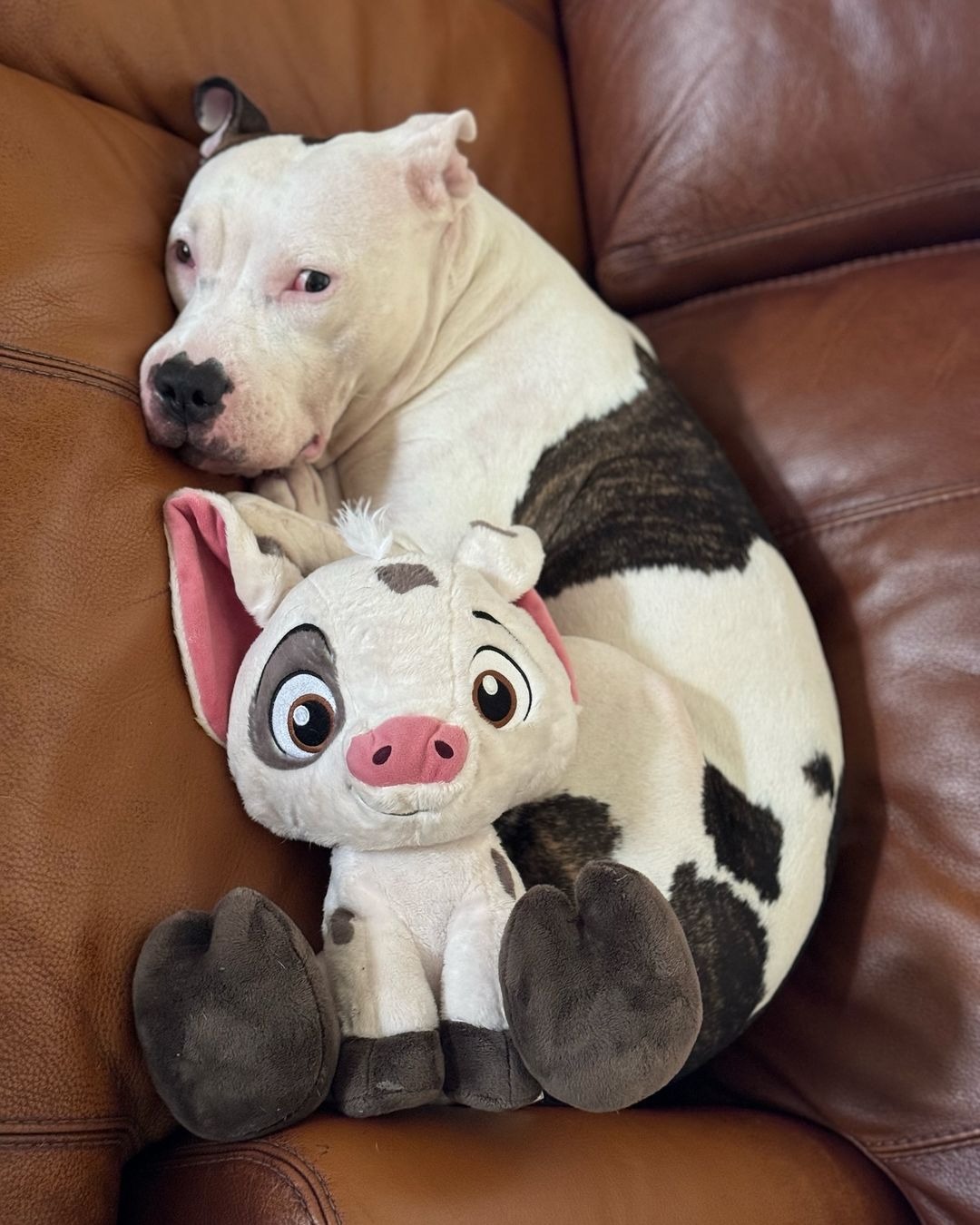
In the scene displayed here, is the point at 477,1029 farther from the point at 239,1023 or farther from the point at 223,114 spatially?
the point at 223,114

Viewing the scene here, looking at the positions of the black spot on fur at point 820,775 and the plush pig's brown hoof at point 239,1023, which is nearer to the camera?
the plush pig's brown hoof at point 239,1023

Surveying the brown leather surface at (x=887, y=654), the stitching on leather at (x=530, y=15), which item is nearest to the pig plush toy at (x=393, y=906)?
the brown leather surface at (x=887, y=654)

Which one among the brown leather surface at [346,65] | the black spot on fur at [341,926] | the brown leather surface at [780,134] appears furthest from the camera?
the brown leather surface at [780,134]

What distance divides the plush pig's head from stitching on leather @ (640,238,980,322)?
2.56 feet

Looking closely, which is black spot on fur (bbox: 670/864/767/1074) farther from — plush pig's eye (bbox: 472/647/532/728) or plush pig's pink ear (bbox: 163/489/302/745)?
plush pig's pink ear (bbox: 163/489/302/745)

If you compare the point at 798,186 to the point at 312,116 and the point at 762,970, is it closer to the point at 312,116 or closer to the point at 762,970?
the point at 312,116

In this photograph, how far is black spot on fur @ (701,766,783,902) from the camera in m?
1.00

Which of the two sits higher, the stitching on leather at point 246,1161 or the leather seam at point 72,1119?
the leather seam at point 72,1119

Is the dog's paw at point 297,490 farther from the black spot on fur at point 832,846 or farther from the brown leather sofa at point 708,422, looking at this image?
the black spot on fur at point 832,846

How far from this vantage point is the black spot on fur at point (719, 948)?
97 cm

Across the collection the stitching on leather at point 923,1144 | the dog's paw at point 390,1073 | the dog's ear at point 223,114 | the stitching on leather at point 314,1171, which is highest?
the dog's ear at point 223,114

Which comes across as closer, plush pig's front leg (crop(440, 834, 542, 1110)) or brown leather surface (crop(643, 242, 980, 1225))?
plush pig's front leg (crop(440, 834, 542, 1110))

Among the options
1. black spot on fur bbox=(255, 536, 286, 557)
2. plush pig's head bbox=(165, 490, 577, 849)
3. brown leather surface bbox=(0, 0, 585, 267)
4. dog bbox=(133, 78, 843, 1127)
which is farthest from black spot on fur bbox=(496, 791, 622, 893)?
brown leather surface bbox=(0, 0, 585, 267)

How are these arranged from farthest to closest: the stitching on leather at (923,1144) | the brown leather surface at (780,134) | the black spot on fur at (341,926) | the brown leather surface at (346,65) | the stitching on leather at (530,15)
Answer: the stitching on leather at (530,15) < the brown leather surface at (780,134) < the brown leather surface at (346,65) < the stitching on leather at (923,1144) < the black spot on fur at (341,926)
